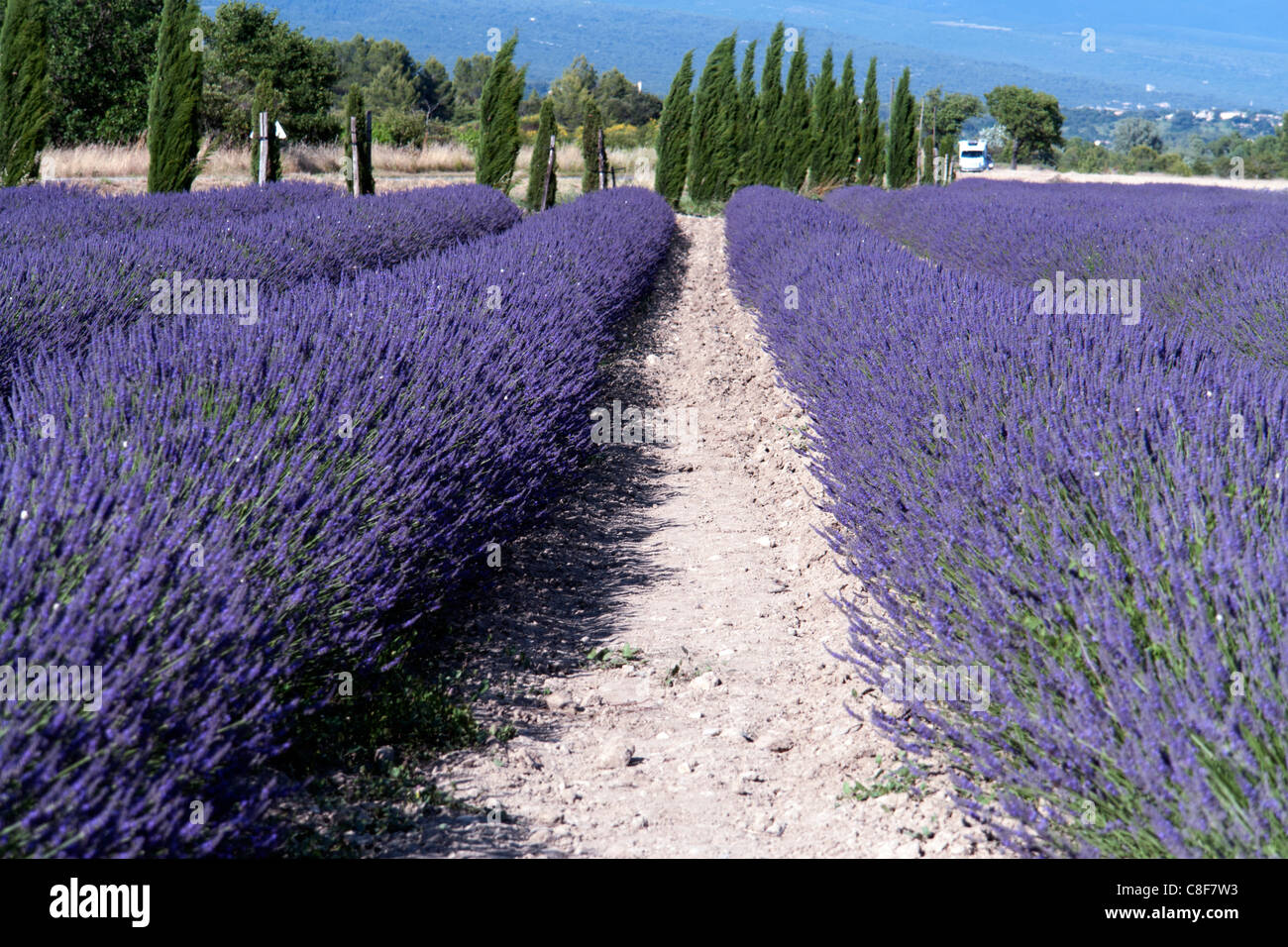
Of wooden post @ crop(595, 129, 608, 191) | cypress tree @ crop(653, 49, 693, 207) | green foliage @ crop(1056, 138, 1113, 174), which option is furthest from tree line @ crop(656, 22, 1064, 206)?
green foliage @ crop(1056, 138, 1113, 174)

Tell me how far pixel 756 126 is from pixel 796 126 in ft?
4.97

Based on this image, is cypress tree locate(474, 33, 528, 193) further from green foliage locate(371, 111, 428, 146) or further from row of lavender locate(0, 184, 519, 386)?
green foliage locate(371, 111, 428, 146)

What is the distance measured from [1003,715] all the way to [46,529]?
1.93 m

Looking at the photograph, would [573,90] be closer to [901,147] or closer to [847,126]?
[901,147]

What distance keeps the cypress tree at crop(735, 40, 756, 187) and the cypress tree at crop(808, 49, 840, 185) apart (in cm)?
209

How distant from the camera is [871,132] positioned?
97.4 feet

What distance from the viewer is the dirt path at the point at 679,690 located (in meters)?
2.22

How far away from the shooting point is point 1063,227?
9.13m

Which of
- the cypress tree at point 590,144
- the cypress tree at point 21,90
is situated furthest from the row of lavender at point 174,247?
the cypress tree at point 590,144

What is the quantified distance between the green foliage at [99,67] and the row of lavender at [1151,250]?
22.6 m

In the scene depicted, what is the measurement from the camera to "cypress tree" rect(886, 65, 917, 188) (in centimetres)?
2931

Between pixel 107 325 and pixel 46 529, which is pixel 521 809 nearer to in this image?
pixel 46 529

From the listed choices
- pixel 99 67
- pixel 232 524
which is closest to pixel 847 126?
pixel 99 67

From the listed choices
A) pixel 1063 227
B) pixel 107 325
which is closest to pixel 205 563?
pixel 107 325
